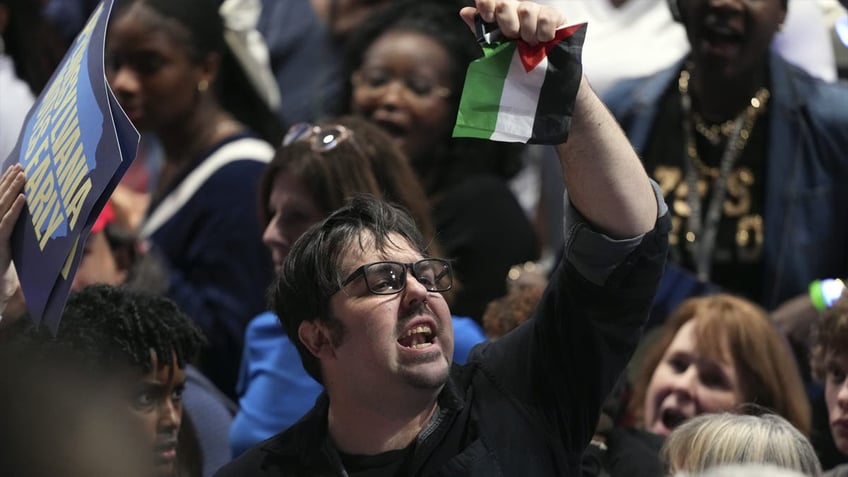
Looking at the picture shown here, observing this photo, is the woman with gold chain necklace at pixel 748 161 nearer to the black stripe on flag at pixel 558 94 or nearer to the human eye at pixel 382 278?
the human eye at pixel 382 278

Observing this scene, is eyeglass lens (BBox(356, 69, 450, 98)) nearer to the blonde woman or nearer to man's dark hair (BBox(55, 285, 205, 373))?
man's dark hair (BBox(55, 285, 205, 373))

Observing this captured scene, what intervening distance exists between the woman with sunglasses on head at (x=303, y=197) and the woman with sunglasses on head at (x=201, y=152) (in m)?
0.69

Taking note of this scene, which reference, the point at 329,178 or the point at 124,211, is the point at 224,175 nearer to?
the point at 124,211

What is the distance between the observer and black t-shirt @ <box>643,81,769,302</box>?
4953 millimetres

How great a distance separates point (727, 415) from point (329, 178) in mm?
1447

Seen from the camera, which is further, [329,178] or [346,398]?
[329,178]

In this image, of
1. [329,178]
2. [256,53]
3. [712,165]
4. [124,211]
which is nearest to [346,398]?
[329,178]

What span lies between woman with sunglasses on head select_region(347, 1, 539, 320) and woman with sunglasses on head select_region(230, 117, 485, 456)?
63 centimetres

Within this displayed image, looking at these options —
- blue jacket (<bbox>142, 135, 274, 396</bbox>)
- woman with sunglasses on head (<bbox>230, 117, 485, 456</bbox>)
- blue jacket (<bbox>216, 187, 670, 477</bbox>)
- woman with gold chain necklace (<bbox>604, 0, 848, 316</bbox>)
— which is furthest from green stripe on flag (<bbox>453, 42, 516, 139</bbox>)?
blue jacket (<bbox>142, 135, 274, 396</bbox>)

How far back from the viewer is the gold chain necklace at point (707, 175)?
4973 mm

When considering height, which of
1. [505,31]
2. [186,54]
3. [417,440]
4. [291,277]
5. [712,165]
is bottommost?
[712,165]

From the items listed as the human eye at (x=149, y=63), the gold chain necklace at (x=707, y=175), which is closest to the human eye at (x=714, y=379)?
the gold chain necklace at (x=707, y=175)

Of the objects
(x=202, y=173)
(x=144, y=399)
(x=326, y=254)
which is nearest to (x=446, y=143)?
(x=202, y=173)

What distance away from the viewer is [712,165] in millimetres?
5090
